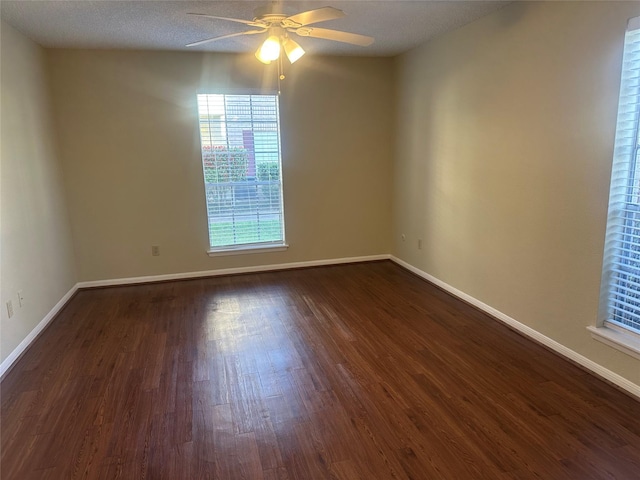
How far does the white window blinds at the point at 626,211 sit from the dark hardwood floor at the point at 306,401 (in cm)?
49

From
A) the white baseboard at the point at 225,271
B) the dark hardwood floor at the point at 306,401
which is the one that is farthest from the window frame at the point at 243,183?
the dark hardwood floor at the point at 306,401

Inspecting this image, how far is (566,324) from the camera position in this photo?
2789mm

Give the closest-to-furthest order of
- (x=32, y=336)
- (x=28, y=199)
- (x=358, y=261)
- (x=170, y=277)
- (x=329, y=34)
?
(x=329, y=34) → (x=32, y=336) → (x=28, y=199) → (x=170, y=277) → (x=358, y=261)

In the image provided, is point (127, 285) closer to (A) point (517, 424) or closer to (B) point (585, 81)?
(A) point (517, 424)

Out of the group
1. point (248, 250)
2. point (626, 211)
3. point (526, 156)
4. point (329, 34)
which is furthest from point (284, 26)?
point (248, 250)

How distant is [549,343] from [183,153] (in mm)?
3836

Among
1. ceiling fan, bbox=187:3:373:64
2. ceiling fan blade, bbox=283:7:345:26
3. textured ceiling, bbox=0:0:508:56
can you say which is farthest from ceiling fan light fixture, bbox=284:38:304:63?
textured ceiling, bbox=0:0:508:56

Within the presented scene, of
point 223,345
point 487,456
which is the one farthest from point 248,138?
point 487,456

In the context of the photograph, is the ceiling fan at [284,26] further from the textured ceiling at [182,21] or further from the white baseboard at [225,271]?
the white baseboard at [225,271]

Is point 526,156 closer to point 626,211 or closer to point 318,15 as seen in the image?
point 626,211

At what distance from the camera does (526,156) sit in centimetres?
303

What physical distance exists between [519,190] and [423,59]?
6.23 feet

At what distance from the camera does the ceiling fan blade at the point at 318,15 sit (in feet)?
7.69

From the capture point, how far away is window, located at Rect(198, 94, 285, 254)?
4.54 meters
